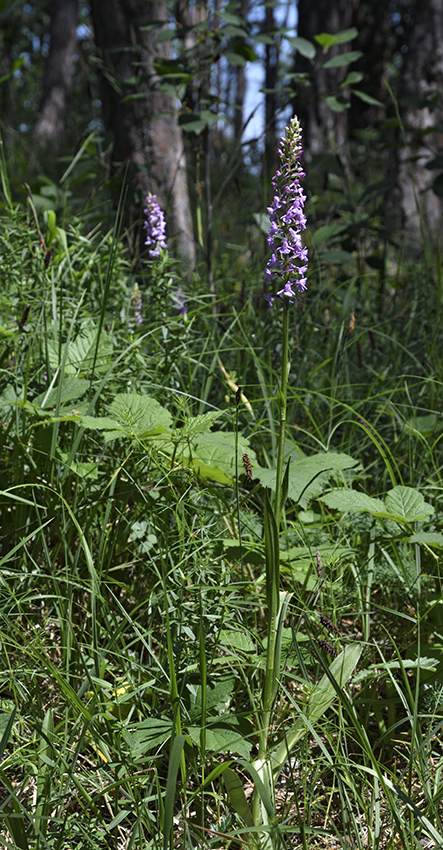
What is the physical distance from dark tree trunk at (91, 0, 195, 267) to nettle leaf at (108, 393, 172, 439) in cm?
159

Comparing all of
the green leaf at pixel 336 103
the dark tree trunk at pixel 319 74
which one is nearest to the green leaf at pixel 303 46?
the green leaf at pixel 336 103

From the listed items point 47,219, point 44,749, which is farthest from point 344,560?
point 47,219

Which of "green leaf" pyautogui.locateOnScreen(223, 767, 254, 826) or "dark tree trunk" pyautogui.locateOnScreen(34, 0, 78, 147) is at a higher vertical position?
"dark tree trunk" pyautogui.locateOnScreen(34, 0, 78, 147)

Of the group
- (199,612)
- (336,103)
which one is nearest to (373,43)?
(336,103)

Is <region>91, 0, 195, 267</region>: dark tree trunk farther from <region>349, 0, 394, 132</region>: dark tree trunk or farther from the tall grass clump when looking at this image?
<region>349, 0, 394, 132</region>: dark tree trunk

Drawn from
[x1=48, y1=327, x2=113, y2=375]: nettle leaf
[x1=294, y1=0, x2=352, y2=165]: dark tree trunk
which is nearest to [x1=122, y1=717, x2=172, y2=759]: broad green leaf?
[x1=48, y1=327, x2=113, y2=375]: nettle leaf

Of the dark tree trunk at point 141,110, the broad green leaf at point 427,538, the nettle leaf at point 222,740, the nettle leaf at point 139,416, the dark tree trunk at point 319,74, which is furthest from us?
the dark tree trunk at point 319,74

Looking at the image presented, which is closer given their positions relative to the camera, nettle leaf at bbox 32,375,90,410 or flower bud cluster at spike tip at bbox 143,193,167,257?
nettle leaf at bbox 32,375,90,410

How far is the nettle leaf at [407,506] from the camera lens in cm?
120

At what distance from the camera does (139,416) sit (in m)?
1.31

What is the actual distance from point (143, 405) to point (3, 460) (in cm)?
42

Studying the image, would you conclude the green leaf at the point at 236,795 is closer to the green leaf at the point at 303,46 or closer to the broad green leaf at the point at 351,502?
the broad green leaf at the point at 351,502

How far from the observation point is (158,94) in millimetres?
2805

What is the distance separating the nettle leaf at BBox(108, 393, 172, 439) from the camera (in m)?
1.25
